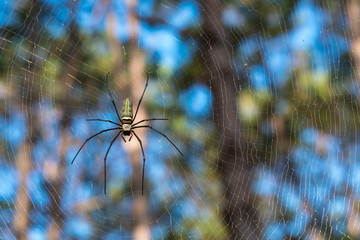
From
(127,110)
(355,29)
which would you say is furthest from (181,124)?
(355,29)

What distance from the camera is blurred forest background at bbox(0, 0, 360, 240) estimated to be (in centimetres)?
312

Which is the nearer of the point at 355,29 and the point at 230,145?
the point at 230,145

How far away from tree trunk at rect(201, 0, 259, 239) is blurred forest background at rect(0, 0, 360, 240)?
0.03ft

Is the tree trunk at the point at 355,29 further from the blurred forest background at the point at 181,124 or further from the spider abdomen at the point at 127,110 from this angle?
the spider abdomen at the point at 127,110

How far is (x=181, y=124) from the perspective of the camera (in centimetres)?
349

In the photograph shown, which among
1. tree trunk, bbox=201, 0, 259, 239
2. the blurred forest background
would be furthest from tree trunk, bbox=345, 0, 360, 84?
tree trunk, bbox=201, 0, 259, 239

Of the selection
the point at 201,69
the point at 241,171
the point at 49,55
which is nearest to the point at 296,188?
the point at 241,171

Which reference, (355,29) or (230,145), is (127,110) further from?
(355,29)

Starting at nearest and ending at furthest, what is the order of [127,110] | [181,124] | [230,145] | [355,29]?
1. [127,110]
2. [230,145]
3. [181,124]
4. [355,29]

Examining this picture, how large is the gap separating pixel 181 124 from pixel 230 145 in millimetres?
467

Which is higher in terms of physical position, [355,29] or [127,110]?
[355,29]

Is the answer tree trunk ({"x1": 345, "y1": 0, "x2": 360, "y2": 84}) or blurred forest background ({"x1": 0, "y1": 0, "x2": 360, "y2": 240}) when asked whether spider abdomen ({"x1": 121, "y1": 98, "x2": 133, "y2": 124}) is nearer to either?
blurred forest background ({"x1": 0, "y1": 0, "x2": 360, "y2": 240})

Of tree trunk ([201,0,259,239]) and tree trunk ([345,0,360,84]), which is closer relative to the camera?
tree trunk ([201,0,259,239])

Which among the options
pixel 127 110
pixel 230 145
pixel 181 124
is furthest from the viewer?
pixel 181 124
